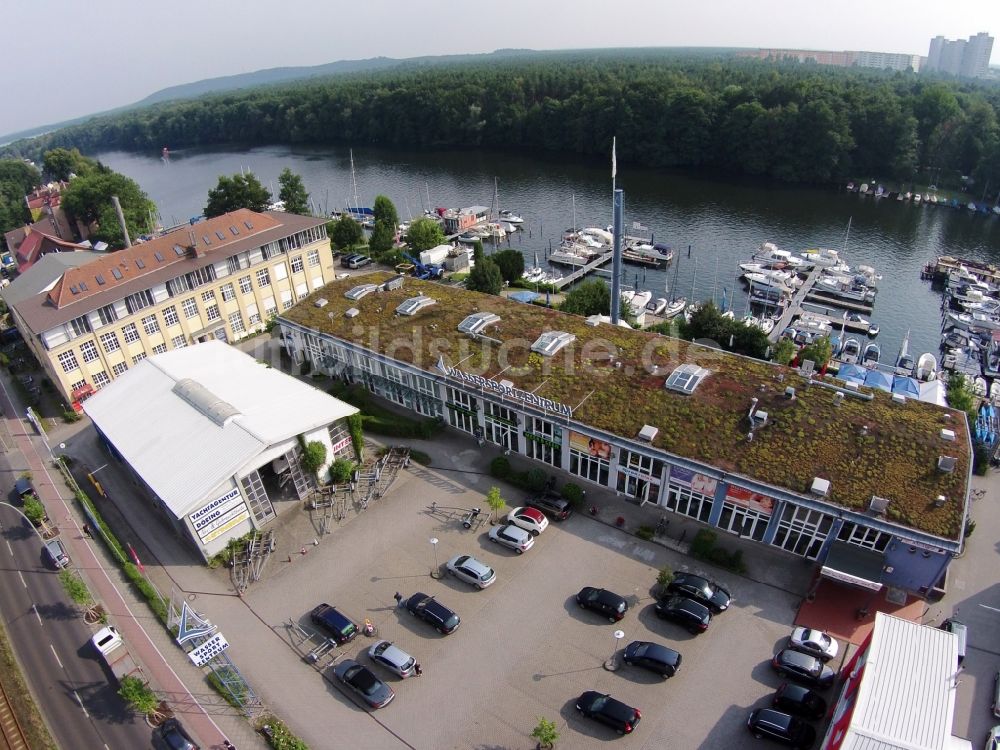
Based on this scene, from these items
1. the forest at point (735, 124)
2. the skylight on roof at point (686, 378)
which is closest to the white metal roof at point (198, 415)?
the skylight on roof at point (686, 378)

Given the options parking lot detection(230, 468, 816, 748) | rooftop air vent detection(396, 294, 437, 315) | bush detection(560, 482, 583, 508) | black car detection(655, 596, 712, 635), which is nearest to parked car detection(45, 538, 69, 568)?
parking lot detection(230, 468, 816, 748)

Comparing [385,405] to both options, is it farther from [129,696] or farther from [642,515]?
[129,696]

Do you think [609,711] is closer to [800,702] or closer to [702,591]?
[800,702]

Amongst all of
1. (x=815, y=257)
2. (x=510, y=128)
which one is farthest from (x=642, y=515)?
(x=510, y=128)

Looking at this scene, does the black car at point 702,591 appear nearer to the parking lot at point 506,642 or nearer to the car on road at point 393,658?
the parking lot at point 506,642

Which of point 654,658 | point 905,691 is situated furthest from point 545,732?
point 905,691

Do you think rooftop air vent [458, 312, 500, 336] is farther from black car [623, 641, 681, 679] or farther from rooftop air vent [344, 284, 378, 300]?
black car [623, 641, 681, 679]
